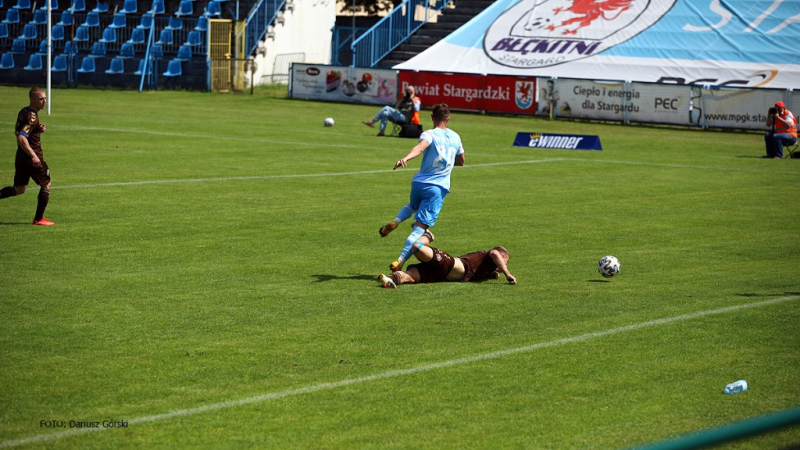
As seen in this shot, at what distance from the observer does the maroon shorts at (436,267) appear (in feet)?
40.5

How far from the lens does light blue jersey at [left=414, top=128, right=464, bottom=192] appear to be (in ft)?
40.8

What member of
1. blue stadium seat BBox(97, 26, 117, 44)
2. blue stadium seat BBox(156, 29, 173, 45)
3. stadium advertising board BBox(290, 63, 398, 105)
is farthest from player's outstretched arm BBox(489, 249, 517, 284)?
blue stadium seat BBox(97, 26, 117, 44)

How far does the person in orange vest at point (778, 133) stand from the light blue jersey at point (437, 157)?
20651 millimetres

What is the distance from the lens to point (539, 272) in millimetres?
13289

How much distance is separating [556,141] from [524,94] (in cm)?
1239

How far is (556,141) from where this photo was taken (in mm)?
32281

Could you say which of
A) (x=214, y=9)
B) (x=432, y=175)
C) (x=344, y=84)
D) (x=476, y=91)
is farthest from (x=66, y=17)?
(x=432, y=175)

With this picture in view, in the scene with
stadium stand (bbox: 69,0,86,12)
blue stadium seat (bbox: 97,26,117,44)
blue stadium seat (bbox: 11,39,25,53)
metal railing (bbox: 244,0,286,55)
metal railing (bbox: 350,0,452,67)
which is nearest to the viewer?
blue stadium seat (bbox: 97,26,117,44)

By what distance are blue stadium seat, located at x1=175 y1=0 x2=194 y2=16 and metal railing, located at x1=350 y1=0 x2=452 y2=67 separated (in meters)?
9.48

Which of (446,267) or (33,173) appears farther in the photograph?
(33,173)

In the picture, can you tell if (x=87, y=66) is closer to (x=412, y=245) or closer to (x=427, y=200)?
(x=427, y=200)

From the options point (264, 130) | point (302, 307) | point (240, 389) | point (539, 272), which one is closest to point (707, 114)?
point (264, 130)

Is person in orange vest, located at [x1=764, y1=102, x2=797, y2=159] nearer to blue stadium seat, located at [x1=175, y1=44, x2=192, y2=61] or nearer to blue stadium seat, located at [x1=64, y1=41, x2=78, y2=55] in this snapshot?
blue stadium seat, located at [x1=175, y1=44, x2=192, y2=61]

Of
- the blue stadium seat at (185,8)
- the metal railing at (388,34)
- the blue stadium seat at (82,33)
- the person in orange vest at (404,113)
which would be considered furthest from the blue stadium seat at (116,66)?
the person in orange vest at (404,113)
